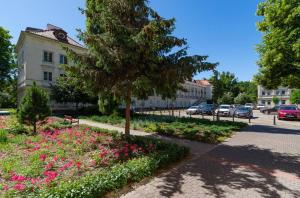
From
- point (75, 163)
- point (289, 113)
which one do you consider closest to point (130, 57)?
point (75, 163)

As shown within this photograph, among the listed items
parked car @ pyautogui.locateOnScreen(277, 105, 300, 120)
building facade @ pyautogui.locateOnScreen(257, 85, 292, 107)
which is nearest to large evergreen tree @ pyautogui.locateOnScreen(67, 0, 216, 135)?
parked car @ pyautogui.locateOnScreen(277, 105, 300, 120)

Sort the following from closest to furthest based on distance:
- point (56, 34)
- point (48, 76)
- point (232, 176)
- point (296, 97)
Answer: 1. point (232, 176)
2. point (48, 76)
3. point (56, 34)
4. point (296, 97)

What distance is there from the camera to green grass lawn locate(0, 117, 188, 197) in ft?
15.7

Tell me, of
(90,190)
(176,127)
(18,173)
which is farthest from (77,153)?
(176,127)

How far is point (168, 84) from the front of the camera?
29.7ft

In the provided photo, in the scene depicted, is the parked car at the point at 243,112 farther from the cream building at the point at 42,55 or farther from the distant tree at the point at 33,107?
the distant tree at the point at 33,107

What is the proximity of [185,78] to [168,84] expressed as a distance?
0.88 m

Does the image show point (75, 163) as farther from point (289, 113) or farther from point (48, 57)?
point (48, 57)

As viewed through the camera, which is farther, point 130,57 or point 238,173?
point 130,57

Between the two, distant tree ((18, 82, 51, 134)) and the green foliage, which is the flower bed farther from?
the green foliage

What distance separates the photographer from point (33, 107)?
1230 centimetres

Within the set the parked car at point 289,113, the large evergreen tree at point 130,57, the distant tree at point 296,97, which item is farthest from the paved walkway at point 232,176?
the distant tree at point 296,97

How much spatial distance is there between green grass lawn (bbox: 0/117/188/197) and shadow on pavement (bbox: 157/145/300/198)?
34.1 inches

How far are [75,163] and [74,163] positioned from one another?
0.03 m
